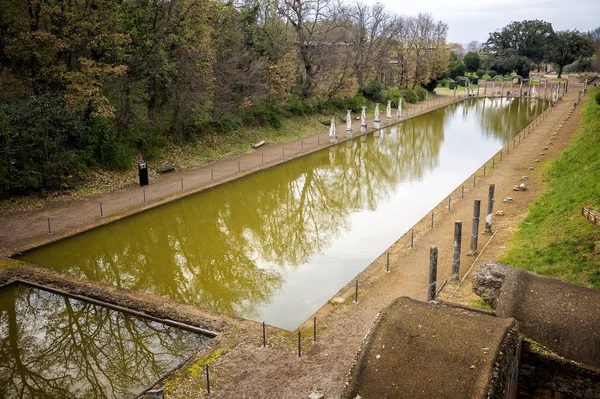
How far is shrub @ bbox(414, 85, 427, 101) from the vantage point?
5941 cm

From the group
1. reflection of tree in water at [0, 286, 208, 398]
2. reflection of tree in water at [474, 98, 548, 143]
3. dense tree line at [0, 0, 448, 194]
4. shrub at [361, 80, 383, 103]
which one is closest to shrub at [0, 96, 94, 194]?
dense tree line at [0, 0, 448, 194]

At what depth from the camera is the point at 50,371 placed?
10.4 m

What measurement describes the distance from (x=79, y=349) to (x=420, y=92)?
54925mm

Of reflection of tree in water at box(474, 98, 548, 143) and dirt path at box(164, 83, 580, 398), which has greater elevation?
reflection of tree in water at box(474, 98, 548, 143)

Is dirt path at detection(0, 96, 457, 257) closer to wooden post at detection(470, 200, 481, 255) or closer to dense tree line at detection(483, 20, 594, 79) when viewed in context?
wooden post at detection(470, 200, 481, 255)

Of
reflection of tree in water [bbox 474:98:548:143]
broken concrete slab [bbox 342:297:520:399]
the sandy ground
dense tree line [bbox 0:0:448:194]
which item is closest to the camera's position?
broken concrete slab [bbox 342:297:520:399]

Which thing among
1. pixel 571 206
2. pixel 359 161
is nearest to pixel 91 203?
pixel 359 161

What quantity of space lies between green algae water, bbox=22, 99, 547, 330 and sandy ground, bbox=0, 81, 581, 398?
30.4 inches

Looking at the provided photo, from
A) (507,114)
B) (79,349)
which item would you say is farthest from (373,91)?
(79,349)

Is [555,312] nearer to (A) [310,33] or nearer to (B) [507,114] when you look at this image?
(A) [310,33]

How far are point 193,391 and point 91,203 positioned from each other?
42.6 feet

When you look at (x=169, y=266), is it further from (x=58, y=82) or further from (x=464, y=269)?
(x=58, y=82)

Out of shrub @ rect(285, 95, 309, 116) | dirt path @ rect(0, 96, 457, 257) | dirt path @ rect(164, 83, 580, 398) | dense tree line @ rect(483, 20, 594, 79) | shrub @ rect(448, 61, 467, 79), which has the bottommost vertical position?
dirt path @ rect(164, 83, 580, 398)

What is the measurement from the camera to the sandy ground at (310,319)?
9.55m
